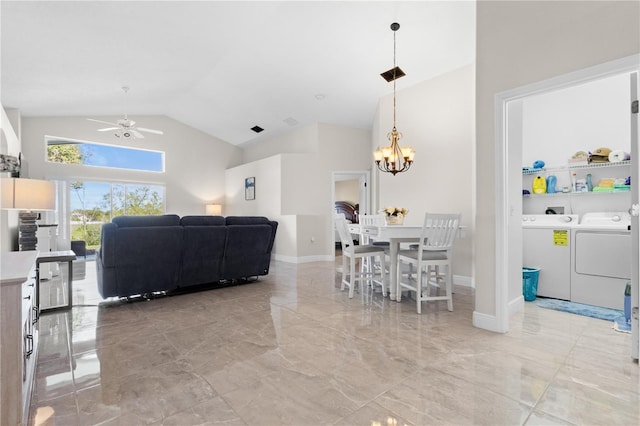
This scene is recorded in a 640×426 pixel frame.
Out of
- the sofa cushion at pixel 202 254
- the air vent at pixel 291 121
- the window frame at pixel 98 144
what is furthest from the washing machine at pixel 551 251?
the window frame at pixel 98 144

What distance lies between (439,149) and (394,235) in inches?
83.7

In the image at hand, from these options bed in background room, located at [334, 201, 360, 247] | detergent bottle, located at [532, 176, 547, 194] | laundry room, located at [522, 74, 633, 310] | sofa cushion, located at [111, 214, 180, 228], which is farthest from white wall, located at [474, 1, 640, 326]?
bed in background room, located at [334, 201, 360, 247]

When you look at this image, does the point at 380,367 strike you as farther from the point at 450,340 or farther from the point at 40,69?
the point at 40,69

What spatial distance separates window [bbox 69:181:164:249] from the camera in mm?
7266

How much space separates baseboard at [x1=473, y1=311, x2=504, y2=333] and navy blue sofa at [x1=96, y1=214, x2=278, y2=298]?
9.42ft

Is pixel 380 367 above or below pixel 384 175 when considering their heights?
below

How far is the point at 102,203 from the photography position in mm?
7574

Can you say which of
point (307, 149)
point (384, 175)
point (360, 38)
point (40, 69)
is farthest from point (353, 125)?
point (40, 69)

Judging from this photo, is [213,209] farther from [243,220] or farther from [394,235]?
[394,235]

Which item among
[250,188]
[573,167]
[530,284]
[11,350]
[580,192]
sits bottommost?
[530,284]

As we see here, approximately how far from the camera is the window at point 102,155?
6.97 meters

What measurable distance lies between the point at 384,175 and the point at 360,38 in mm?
2319

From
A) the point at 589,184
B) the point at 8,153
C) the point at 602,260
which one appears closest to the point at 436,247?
the point at 602,260

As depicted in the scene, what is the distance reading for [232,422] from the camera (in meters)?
1.47
